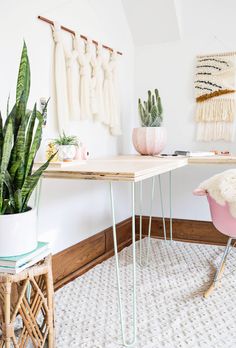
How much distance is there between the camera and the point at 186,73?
125 inches

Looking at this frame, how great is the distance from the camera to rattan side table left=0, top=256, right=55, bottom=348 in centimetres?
134

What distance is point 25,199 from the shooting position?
149 centimetres

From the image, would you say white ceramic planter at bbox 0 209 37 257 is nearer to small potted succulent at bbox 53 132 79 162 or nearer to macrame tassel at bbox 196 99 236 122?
small potted succulent at bbox 53 132 79 162

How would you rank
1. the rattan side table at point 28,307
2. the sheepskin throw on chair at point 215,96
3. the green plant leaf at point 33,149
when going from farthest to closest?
1. the sheepskin throw on chair at point 215,96
2. the green plant leaf at point 33,149
3. the rattan side table at point 28,307

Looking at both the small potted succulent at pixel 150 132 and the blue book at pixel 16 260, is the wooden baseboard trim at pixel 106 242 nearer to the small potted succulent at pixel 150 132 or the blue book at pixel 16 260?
the small potted succulent at pixel 150 132

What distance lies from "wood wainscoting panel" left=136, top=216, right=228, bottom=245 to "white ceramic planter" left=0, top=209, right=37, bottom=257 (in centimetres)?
205

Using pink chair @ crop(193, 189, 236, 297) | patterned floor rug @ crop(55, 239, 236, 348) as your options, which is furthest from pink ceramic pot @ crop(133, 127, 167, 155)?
patterned floor rug @ crop(55, 239, 236, 348)

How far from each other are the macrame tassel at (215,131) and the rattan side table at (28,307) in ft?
6.64

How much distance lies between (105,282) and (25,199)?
41.5 inches

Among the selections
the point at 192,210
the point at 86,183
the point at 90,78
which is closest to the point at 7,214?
the point at 86,183

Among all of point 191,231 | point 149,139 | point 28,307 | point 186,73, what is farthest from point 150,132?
point 28,307

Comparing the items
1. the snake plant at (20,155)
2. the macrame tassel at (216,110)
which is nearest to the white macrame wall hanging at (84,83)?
the macrame tassel at (216,110)

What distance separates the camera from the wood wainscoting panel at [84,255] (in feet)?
7.66

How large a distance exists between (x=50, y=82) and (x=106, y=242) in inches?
52.4
